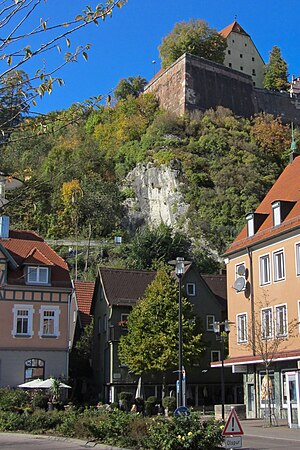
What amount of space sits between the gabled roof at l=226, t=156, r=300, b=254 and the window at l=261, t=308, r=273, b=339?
3.47 m

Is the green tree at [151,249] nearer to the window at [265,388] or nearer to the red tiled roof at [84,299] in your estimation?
the red tiled roof at [84,299]

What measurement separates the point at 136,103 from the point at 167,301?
6012cm

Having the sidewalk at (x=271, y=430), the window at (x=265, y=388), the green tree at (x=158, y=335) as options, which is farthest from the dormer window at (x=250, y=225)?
the sidewalk at (x=271, y=430)

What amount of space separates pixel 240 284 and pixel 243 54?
82.3 m

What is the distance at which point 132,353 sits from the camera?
119 ft

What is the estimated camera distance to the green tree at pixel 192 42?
306 ft

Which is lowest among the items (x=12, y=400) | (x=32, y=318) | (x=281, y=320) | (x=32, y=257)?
(x=12, y=400)

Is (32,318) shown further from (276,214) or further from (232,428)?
(232,428)

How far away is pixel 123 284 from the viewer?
43156 millimetres

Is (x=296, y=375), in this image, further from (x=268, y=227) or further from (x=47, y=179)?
(x=47, y=179)

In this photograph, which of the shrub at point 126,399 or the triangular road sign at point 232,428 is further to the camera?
the shrub at point 126,399

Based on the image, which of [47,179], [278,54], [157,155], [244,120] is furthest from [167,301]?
[278,54]

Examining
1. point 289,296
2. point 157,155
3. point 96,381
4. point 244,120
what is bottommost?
point 96,381

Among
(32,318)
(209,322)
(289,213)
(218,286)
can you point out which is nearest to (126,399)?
(32,318)
